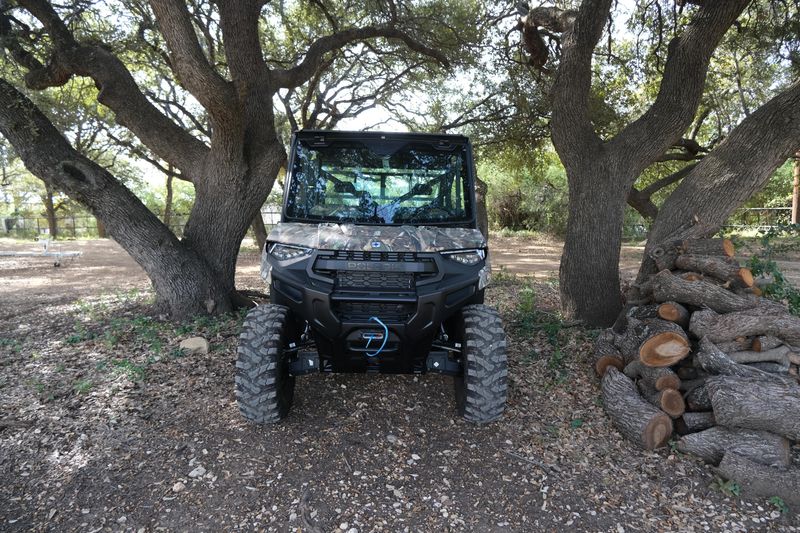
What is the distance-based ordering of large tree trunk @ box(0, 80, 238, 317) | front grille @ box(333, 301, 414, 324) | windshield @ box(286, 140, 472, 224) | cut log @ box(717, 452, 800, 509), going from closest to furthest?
cut log @ box(717, 452, 800, 509), front grille @ box(333, 301, 414, 324), windshield @ box(286, 140, 472, 224), large tree trunk @ box(0, 80, 238, 317)

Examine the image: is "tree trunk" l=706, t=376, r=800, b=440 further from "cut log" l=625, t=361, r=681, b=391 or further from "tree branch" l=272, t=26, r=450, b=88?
"tree branch" l=272, t=26, r=450, b=88

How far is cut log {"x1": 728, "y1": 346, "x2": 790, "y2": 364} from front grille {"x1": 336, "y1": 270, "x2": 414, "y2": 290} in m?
2.63

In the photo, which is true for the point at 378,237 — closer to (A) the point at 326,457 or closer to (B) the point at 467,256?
(B) the point at 467,256

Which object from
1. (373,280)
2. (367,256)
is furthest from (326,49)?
(373,280)

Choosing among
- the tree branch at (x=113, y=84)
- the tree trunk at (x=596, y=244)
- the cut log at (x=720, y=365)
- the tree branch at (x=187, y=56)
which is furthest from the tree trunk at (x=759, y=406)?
the tree branch at (x=113, y=84)

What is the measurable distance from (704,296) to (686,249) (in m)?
0.82

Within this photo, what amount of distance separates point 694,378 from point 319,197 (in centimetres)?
337

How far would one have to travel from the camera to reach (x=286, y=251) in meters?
3.72

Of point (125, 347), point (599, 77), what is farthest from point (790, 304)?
point (599, 77)

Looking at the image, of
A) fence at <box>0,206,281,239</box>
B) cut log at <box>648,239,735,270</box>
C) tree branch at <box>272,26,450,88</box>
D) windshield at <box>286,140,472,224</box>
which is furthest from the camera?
fence at <box>0,206,281,239</box>

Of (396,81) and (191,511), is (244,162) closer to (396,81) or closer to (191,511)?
(191,511)

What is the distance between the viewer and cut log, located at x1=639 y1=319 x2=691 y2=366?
12.7ft

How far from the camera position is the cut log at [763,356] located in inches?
152

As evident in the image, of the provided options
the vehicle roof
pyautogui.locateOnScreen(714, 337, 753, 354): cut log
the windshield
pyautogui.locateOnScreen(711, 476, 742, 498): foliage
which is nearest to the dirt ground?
pyautogui.locateOnScreen(711, 476, 742, 498): foliage
